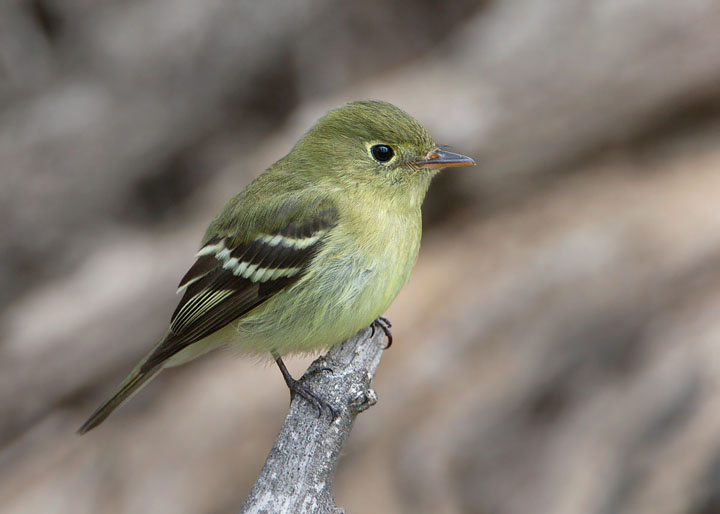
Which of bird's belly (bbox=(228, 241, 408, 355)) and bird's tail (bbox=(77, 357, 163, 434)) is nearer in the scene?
bird's belly (bbox=(228, 241, 408, 355))

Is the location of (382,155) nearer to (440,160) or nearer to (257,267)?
(440,160)

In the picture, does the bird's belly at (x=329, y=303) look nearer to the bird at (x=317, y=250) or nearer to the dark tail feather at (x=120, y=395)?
the bird at (x=317, y=250)

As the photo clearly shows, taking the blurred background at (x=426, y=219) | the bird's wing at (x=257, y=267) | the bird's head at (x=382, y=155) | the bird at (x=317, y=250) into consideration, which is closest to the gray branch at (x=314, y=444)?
the bird at (x=317, y=250)

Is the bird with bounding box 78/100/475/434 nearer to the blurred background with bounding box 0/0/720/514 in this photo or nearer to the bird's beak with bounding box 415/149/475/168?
the bird's beak with bounding box 415/149/475/168

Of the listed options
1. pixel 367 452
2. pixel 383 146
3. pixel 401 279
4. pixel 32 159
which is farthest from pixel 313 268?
pixel 32 159

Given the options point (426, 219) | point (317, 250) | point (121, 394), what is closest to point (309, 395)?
point (317, 250)

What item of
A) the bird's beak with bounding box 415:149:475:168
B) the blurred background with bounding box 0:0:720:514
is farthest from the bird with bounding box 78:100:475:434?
the blurred background with bounding box 0:0:720:514

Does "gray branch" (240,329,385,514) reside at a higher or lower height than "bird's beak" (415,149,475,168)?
lower
